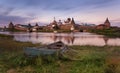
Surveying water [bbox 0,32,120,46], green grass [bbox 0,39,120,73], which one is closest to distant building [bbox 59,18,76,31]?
water [bbox 0,32,120,46]

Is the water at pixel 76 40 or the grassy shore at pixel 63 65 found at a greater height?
the grassy shore at pixel 63 65

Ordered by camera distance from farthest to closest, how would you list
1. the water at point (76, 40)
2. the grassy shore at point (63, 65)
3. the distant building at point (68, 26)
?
the distant building at point (68, 26), the water at point (76, 40), the grassy shore at point (63, 65)

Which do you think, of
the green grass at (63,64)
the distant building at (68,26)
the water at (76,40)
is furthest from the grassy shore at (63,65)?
the distant building at (68,26)

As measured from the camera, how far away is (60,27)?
180 metres

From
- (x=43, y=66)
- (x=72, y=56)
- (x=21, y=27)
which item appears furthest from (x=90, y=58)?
(x=21, y=27)

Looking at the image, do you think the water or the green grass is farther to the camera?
the water

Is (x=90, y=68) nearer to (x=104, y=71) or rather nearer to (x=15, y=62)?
(x=104, y=71)

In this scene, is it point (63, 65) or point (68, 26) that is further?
point (68, 26)

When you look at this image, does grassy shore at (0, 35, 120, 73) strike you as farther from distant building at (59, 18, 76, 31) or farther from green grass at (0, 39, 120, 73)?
distant building at (59, 18, 76, 31)

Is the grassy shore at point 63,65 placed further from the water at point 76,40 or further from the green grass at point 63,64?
the water at point 76,40

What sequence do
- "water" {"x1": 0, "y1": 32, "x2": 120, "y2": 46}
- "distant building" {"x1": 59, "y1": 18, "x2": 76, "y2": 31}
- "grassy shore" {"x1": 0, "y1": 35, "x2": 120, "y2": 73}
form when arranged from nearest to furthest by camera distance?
1. "grassy shore" {"x1": 0, "y1": 35, "x2": 120, "y2": 73}
2. "water" {"x1": 0, "y1": 32, "x2": 120, "y2": 46}
3. "distant building" {"x1": 59, "y1": 18, "x2": 76, "y2": 31}

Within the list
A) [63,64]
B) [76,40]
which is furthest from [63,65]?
[76,40]

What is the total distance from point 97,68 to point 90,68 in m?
0.44

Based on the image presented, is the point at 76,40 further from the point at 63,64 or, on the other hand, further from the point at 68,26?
the point at 68,26
